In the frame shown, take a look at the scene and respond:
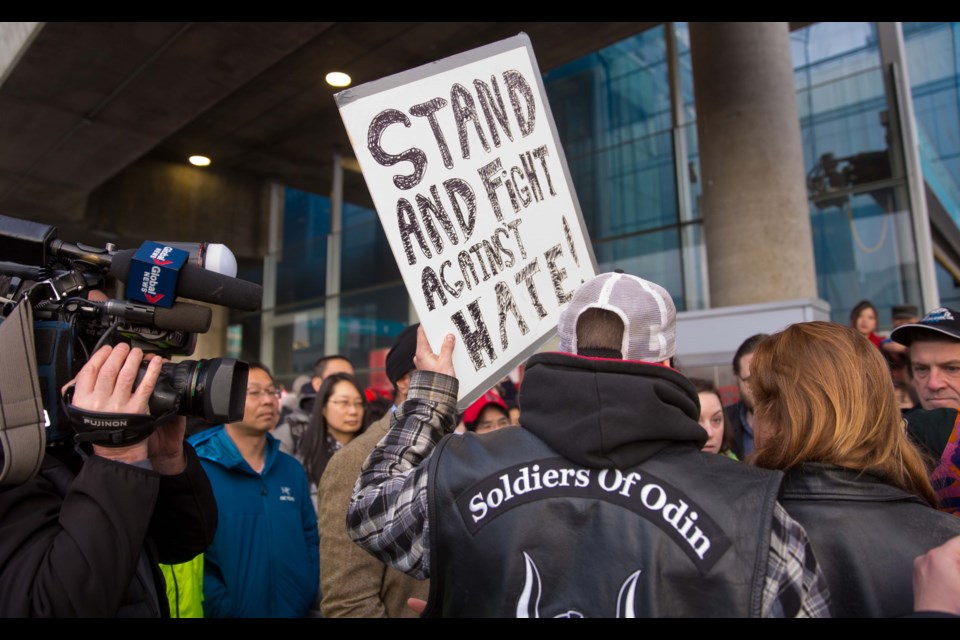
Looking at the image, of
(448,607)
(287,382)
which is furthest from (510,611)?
(287,382)

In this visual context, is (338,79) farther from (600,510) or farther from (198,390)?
(600,510)

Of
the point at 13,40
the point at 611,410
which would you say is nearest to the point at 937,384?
the point at 611,410

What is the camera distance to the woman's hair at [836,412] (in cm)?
150

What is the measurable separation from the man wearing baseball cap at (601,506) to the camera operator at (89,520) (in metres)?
0.44

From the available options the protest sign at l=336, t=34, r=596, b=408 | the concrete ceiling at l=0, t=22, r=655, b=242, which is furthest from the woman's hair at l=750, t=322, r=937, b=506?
the concrete ceiling at l=0, t=22, r=655, b=242

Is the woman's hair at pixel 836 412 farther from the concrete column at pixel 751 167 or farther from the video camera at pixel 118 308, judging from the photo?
the concrete column at pixel 751 167

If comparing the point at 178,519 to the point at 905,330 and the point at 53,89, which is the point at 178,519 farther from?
the point at 53,89

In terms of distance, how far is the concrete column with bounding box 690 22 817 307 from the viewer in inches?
266

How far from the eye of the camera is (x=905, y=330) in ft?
7.72

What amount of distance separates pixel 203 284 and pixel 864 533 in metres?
1.43

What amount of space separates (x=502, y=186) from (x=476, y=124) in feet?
0.59

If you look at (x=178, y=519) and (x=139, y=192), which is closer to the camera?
(x=178, y=519)

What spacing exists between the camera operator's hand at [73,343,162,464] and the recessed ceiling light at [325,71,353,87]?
28.9 ft

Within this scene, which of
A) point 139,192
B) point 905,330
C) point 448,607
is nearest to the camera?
point 448,607
